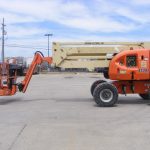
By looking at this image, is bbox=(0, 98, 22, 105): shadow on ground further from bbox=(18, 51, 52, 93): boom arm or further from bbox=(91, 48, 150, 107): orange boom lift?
bbox=(91, 48, 150, 107): orange boom lift

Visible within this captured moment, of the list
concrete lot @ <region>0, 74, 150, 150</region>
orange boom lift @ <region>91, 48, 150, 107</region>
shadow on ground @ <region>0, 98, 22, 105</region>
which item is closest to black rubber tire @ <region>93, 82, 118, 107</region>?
orange boom lift @ <region>91, 48, 150, 107</region>

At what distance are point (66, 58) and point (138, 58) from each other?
3506 mm

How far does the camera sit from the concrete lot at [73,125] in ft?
31.1

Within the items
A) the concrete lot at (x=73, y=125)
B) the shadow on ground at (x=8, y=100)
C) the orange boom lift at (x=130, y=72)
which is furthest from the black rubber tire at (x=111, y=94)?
the shadow on ground at (x=8, y=100)

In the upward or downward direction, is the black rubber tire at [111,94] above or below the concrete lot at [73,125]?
above

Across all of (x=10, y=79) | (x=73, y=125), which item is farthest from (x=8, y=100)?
(x=73, y=125)

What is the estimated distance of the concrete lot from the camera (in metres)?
9.48

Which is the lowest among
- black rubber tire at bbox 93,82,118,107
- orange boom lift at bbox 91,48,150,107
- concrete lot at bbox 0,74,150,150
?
concrete lot at bbox 0,74,150,150

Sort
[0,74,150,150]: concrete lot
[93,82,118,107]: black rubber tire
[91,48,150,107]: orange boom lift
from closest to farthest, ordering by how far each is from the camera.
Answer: [0,74,150,150]: concrete lot
[93,82,118,107]: black rubber tire
[91,48,150,107]: orange boom lift

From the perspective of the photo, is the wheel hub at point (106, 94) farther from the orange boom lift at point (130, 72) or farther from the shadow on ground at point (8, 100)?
the shadow on ground at point (8, 100)

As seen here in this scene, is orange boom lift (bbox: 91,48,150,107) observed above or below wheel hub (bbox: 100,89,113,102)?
above

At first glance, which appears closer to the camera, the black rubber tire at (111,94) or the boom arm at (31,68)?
the black rubber tire at (111,94)

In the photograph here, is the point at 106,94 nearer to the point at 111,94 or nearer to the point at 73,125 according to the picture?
the point at 111,94

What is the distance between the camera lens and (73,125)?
1201cm
